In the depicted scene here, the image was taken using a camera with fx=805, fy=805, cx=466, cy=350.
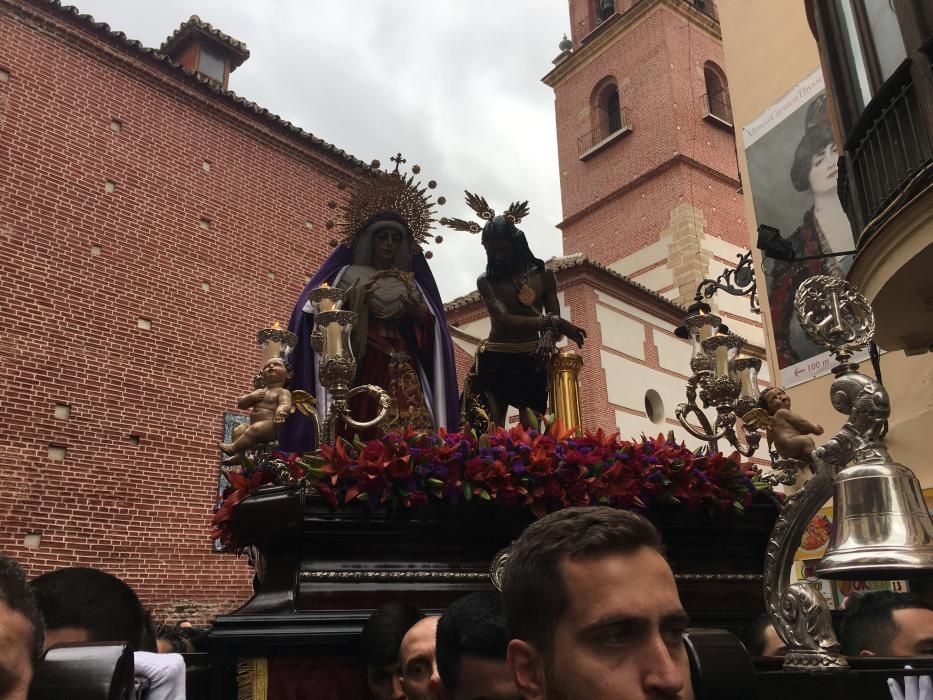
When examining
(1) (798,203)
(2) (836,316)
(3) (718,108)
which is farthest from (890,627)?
(3) (718,108)

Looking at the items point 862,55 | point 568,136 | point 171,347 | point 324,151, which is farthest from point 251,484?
point 568,136

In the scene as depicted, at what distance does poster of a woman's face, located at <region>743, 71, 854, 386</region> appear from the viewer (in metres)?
10.1

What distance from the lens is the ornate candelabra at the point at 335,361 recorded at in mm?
3588

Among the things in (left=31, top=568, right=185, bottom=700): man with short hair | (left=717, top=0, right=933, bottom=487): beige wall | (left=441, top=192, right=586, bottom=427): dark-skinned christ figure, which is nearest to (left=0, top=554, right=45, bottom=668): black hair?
(left=31, top=568, right=185, bottom=700): man with short hair

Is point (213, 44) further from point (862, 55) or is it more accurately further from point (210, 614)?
point (862, 55)

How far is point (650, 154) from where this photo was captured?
20.0 m

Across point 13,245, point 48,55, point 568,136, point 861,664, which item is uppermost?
point 568,136

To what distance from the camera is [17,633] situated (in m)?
1.30

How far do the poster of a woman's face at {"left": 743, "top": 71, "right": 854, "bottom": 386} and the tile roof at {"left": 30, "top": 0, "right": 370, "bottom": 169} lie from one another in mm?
5671

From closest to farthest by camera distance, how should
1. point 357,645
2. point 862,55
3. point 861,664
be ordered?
point 861,664 < point 357,645 < point 862,55

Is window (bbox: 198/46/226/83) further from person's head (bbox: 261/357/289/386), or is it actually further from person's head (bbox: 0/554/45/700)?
person's head (bbox: 0/554/45/700)

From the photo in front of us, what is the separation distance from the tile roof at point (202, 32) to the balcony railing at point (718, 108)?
1186cm

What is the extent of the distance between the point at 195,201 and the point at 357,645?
9812 mm

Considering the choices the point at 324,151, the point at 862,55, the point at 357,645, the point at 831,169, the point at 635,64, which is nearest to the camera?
the point at 357,645
